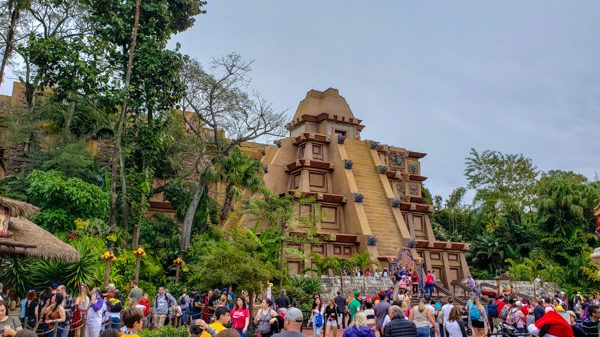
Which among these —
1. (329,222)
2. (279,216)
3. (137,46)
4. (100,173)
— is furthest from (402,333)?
(329,222)

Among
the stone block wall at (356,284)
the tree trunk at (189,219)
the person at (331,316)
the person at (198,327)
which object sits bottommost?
the person at (331,316)

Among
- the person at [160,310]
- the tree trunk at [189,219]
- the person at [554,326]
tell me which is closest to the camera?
the person at [554,326]

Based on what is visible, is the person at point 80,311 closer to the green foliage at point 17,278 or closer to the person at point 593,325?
the green foliage at point 17,278

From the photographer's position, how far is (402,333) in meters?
7.19

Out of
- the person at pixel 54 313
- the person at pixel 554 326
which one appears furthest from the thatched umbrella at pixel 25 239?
the person at pixel 554 326

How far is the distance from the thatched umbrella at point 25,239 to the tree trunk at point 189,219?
10.5 metres

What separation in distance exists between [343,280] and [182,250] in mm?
8362

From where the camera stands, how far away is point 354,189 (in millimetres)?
34125

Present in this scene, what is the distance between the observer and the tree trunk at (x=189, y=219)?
26.7 metres

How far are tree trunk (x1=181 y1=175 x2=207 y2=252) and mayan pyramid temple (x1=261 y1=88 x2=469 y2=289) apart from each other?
5.89m

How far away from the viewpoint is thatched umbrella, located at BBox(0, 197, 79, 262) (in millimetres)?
14664

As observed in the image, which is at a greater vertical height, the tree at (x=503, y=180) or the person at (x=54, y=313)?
the tree at (x=503, y=180)

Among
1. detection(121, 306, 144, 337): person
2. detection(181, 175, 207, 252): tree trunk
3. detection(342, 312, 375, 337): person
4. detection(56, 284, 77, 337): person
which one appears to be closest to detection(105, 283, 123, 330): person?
detection(56, 284, 77, 337): person

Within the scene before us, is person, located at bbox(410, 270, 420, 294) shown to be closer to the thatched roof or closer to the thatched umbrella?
the thatched umbrella
